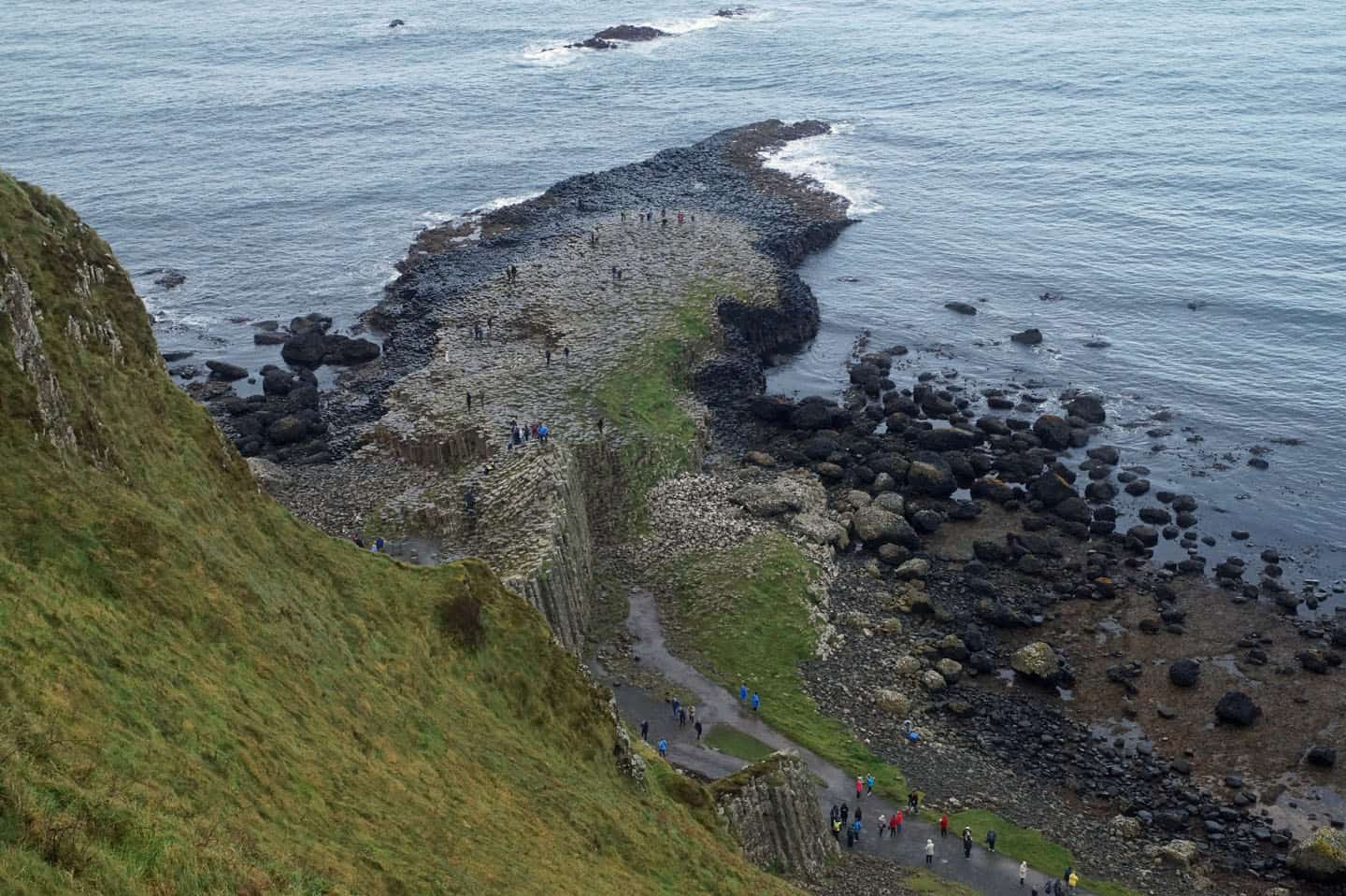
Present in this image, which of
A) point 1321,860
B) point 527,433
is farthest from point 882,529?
point 1321,860

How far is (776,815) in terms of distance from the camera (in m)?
56.2

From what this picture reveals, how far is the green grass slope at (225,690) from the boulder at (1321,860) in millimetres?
30069

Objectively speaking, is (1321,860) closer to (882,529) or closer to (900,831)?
(900,831)

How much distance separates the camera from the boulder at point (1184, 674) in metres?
74.0

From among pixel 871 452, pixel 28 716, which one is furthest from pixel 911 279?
pixel 28 716

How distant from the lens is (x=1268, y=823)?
64.4 m

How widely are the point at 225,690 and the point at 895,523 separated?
57988mm

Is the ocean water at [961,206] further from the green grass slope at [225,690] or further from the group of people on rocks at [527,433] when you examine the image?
the green grass slope at [225,690]

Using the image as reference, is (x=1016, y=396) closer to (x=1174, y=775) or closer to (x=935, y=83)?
(x=1174, y=775)

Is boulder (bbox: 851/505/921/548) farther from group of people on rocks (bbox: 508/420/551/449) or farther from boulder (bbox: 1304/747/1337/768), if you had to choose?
boulder (bbox: 1304/747/1337/768)

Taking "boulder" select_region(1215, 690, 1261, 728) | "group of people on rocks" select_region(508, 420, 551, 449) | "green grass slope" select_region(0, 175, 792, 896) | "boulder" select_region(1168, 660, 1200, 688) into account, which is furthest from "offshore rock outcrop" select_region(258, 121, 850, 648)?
"boulder" select_region(1215, 690, 1261, 728)

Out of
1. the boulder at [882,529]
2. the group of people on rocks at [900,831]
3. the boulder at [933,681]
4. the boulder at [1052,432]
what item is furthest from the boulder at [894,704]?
the boulder at [1052,432]

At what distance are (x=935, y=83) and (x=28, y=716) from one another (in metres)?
192

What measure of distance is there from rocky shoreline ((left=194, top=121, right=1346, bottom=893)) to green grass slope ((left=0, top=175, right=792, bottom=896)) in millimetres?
19528
